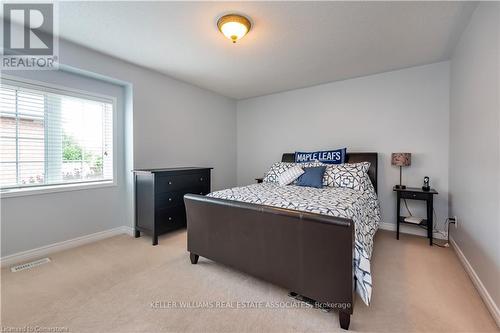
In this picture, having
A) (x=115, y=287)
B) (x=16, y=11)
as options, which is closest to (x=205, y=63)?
(x=16, y=11)

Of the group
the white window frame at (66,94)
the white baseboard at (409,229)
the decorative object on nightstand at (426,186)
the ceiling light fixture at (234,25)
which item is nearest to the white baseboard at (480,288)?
the white baseboard at (409,229)

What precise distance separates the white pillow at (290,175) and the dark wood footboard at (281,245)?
1.42 meters

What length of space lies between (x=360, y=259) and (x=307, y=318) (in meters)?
0.55

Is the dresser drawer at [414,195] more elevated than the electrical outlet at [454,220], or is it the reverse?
the dresser drawer at [414,195]

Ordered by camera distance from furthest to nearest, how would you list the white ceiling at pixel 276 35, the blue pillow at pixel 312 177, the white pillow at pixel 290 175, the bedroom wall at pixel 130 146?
the white pillow at pixel 290 175
the blue pillow at pixel 312 177
the bedroom wall at pixel 130 146
the white ceiling at pixel 276 35

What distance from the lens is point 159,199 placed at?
2.89m

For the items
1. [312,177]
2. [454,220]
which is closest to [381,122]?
[312,177]

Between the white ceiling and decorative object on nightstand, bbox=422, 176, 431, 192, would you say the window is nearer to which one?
the white ceiling

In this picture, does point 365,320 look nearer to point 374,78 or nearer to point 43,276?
point 43,276

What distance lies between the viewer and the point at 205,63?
9.91ft

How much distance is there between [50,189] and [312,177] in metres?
3.21

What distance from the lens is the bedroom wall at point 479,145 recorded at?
1559 mm

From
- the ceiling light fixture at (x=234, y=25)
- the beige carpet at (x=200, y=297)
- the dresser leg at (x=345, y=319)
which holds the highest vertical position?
the ceiling light fixture at (x=234, y=25)

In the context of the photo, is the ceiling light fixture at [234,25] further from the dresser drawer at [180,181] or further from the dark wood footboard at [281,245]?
the dresser drawer at [180,181]
